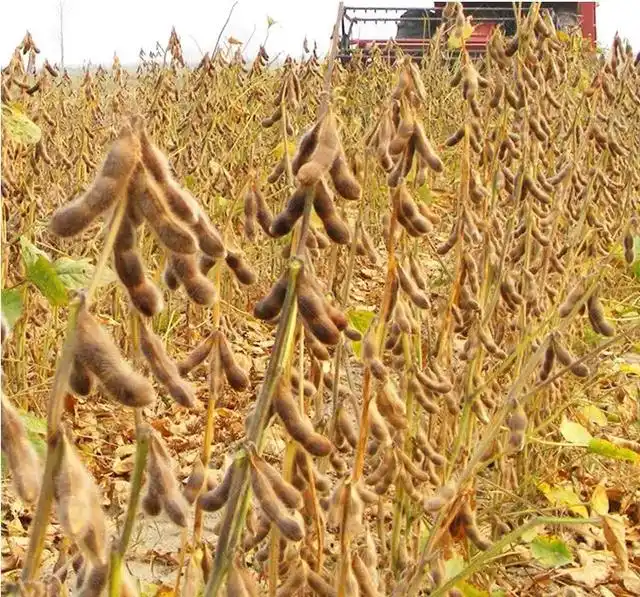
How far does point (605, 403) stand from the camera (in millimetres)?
3973

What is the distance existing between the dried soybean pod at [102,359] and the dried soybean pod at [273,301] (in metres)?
0.31

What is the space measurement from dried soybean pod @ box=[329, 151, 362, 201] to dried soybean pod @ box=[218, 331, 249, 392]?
30cm

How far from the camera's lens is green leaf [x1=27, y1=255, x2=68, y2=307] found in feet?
5.31

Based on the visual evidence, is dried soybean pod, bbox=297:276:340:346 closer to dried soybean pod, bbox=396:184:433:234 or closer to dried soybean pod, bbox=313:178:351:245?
dried soybean pod, bbox=313:178:351:245

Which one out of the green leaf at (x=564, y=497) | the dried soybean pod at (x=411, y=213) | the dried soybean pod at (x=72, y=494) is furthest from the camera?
the green leaf at (x=564, y=497)

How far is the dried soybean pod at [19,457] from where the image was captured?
823mm

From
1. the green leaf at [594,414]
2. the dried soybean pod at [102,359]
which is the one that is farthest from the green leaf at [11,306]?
the green leaf at [594,414]

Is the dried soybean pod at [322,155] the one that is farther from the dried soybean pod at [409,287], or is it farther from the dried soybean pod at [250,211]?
the dried soybean pod at [250,211]

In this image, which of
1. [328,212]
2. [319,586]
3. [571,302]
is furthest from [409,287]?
[328,212]

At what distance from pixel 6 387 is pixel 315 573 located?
221cm

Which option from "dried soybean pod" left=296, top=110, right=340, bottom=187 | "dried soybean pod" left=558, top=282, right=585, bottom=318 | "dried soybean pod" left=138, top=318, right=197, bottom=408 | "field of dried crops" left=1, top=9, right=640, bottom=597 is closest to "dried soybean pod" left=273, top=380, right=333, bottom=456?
"field of dried crops" left=1, top=9, right=640, bottom=597

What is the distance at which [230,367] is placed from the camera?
1362 mm

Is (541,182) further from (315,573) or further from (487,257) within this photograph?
(315,573)

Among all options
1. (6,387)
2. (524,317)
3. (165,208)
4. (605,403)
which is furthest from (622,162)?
(165,208)
